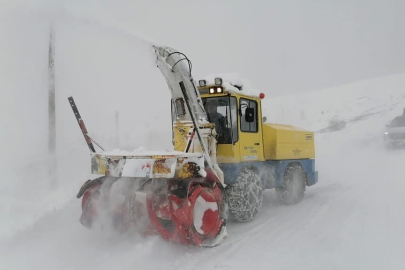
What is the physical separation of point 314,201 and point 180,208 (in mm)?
4545

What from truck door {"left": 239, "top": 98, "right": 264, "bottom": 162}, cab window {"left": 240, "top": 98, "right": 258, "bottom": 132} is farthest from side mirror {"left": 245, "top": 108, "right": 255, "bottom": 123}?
cab window {"left": 240, "top": 98, "right": 258, "bottom": 132}

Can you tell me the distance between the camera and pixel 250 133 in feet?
21.5

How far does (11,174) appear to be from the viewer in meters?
10.5

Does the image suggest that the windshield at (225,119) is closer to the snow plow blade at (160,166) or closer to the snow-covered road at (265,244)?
the snow plow blade at (160,166)

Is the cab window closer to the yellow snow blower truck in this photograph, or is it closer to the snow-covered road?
the yellow snow blower truck

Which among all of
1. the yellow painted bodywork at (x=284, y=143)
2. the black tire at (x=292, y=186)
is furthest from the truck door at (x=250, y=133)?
the black tire at (x=292, y=186)

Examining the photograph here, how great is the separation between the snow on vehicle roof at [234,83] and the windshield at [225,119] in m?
0.21

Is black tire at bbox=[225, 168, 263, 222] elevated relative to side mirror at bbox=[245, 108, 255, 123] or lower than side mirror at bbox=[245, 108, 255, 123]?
lower

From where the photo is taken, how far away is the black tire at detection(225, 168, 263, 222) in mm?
6014

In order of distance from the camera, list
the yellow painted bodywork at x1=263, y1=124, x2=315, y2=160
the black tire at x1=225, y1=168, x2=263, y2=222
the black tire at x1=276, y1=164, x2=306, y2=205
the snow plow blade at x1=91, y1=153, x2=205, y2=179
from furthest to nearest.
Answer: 1. the black tire at x1=276, y1=164, x2=306, y2=205
2. the yellow painted bodywork at x1=263, y1=124, x2=315, y2=160
3. the black tire at x1=225, y1=168, x2=263, y2=222
4. the snow plow blade at x1=91, y1=153, x2=205, y2=179

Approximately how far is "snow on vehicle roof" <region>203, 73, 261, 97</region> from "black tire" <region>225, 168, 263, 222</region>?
56.4 inches

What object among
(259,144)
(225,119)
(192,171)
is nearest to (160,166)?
(192,171)

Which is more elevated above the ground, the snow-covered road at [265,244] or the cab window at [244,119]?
the cab window at [244,119]

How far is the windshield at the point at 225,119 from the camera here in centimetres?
611
